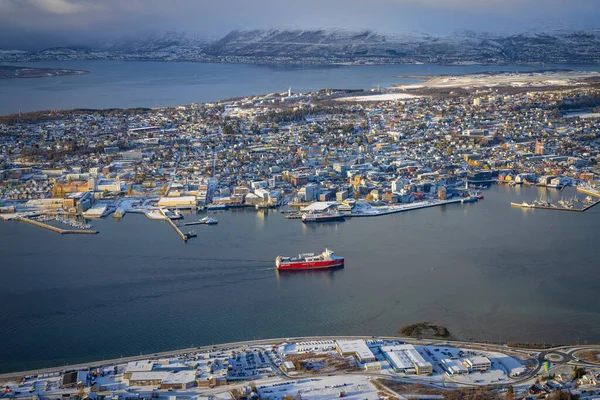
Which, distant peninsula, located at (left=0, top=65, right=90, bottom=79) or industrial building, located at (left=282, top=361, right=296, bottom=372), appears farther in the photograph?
distant peninsula, located at (left=0, top=65, right=90, bottom=79)

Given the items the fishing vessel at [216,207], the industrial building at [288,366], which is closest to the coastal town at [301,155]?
the fishing vessel at [216,207]

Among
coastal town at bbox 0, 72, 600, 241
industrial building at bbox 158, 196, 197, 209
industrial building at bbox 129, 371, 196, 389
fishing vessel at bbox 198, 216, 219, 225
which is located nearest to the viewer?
industrial building at bbox 129, 371, 196, 389

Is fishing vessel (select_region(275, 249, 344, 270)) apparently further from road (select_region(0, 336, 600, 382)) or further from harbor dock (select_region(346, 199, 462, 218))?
harbor dock (select_region(346, 199, 462, 218))

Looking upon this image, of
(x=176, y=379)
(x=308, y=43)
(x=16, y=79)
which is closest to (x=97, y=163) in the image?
(x=176, y=379)

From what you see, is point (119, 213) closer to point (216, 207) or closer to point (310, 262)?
point (216, 207)

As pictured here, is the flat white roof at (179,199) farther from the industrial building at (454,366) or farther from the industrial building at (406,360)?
the industrial building at (454,366)

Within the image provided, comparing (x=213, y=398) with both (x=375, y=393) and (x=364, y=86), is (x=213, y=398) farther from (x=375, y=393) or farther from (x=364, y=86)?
(x=364, y=86)

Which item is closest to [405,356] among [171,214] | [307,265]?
[307,265]

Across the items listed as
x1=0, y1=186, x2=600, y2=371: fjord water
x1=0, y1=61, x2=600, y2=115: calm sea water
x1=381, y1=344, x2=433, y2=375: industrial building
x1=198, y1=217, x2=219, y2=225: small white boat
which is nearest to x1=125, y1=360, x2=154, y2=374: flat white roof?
x1=0, y1=186, x2=600, y2=371: fjord water
